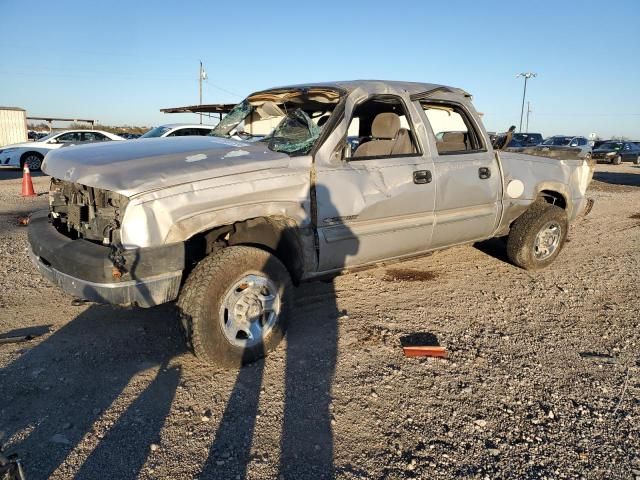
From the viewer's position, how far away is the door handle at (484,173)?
468cm

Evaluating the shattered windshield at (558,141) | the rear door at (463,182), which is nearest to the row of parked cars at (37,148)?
the rear door at (463,182)

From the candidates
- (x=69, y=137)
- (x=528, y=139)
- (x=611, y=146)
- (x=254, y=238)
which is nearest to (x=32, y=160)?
(x=69, y=137)

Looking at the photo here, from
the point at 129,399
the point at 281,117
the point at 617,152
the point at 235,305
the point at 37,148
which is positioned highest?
the point at 617,152

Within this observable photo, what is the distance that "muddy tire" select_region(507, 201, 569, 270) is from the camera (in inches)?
208

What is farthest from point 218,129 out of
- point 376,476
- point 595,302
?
point 595,302

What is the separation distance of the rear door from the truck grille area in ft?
8.69

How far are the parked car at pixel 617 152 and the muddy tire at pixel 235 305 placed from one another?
32738mm

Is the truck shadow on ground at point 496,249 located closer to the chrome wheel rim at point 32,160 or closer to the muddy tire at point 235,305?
the muddy tire at point 235,305

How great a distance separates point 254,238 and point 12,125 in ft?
98.7

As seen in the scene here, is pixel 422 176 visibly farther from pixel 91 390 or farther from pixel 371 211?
pixel 91 390

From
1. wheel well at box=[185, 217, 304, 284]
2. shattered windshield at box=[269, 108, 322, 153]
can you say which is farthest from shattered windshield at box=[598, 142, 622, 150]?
wheel well at box=[185, 217, 304, 284]

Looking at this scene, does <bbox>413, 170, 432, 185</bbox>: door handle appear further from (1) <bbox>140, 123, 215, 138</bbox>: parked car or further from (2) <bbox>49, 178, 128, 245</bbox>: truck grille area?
(1) <bbox>140, 123, 215, 138</bbox>: parked car

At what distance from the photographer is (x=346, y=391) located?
3.05m

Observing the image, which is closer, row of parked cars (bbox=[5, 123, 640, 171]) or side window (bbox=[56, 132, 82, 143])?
row of parked cars (bbox=[5, 123, 640, 171])
